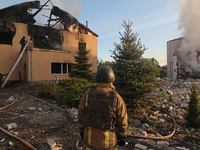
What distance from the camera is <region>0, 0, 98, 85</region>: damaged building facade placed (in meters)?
13.2

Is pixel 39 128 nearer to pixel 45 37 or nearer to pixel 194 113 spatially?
pixel 194 113

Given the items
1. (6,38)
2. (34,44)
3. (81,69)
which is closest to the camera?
(81,69)

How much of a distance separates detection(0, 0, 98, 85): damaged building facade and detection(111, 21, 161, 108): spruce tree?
26.4 ft

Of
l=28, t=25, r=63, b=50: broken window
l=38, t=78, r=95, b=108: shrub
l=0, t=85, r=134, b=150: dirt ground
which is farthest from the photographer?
l=28, t=25, r=63, b=50: broken window

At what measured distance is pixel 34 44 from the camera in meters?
15.5

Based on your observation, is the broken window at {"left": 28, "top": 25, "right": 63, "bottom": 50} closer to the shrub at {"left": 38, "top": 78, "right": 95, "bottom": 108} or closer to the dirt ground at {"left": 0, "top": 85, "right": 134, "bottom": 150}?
the shrub at {"left": 38, "top": 78, "right": 95, "bottom": 108}

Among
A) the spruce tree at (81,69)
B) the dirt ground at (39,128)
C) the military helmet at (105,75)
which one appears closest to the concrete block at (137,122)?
the dirt ground at (39,128)

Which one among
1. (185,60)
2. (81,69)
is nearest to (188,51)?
(185,60)

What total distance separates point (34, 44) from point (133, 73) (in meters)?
13.4

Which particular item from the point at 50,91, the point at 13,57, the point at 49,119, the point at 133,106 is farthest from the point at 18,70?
the point at 133,106

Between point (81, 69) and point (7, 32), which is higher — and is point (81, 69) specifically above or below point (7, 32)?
below

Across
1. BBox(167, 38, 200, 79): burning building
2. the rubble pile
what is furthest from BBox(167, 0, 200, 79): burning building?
the rubble pile

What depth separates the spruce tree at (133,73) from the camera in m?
5.92

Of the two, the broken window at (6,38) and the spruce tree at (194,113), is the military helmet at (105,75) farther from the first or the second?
the broken window at (6,38)
